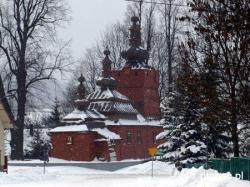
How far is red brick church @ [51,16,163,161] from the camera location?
6594cm

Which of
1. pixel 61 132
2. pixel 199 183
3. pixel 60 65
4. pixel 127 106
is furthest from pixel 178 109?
pixel 127 106

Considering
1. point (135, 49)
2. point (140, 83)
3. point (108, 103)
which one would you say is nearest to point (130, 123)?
point (108, 103)

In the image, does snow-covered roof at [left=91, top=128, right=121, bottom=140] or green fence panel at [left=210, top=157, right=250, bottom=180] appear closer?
green fence panel at [left=210, top=157, right=250, bottom=180]

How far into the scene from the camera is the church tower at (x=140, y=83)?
77562mm

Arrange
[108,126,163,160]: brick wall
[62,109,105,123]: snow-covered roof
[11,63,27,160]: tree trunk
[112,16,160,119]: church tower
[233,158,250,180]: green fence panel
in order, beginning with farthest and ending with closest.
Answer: [112,16,160,119]: church tower → [108,126,163,160]: brick wall → [62,109,105,123]: snow-covered roof → [11,63,27,160]: tree trunk → [233,158,250,180]: green fence panel

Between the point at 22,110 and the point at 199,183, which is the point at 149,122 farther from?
the point at 199,183

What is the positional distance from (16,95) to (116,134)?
13156 mm

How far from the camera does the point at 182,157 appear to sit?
3741 centimetres

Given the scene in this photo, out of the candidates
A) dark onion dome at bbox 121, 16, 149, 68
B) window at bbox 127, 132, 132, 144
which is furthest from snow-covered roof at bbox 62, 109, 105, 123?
dark onion dome at bbox 121, 16, 149, 68

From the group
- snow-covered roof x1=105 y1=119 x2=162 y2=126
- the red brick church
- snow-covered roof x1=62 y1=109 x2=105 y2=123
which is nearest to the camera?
the red brick church

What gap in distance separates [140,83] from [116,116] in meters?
9.25

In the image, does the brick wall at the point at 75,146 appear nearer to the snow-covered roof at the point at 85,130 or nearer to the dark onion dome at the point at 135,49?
A: the snow-covered roof at the point at 85,130

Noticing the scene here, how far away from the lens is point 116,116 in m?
71.1

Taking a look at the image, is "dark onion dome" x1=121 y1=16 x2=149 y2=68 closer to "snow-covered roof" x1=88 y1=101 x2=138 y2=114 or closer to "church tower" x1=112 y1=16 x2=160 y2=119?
"church tower" x1=112 y1=16 x2=160 y2=119
